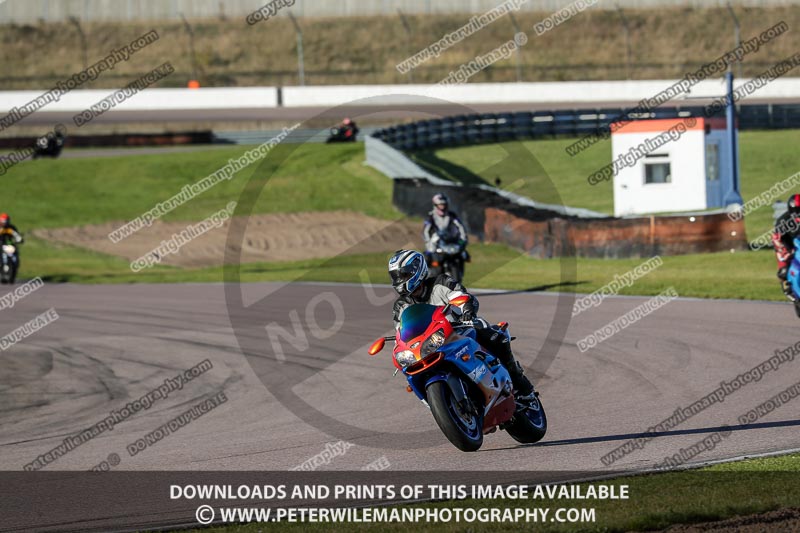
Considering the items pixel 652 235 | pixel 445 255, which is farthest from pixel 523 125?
pixel 445 255

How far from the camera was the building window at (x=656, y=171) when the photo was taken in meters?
30.2

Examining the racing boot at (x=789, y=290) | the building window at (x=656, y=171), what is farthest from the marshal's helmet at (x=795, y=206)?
the building window at (x=656, y=171)

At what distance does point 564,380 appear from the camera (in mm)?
11359

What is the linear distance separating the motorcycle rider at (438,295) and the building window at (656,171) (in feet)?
74.0

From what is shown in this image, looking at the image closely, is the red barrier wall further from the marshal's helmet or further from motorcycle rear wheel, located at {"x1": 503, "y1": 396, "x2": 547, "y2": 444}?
motorcycle rear wheel, located at {"x1": 503, "y1": 396, "x2": 547, "y2": 444}

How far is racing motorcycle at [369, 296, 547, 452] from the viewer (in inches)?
301

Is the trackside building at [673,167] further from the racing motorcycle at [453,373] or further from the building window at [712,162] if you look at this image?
the racing motorcycle at [453,373]

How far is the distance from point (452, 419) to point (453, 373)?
0.33 metres

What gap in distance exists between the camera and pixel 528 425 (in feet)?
27.9

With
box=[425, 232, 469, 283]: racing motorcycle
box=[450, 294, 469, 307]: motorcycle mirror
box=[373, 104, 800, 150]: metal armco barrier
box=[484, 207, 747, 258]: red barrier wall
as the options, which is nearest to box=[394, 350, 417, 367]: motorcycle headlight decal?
box=[450, 294, 469, 307]: motorcycle mirror

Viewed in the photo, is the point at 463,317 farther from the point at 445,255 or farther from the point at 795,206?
the point at 445,255

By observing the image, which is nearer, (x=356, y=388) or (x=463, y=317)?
(x=463, y=317)

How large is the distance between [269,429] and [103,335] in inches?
308

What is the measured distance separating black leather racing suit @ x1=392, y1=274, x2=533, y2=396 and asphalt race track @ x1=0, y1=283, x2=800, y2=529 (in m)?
0.55
